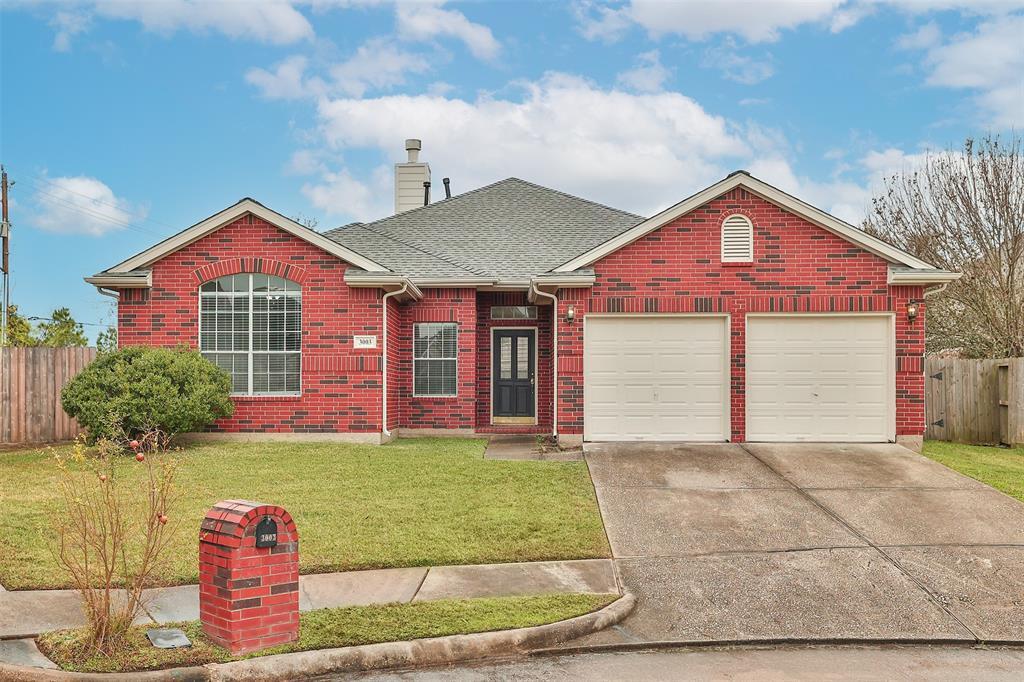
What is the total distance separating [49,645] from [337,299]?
1017 centimetres

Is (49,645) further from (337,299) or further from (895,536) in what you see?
(337,299)

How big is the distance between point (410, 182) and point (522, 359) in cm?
831

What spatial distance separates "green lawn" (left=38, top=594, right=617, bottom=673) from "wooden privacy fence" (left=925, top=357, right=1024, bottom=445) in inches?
506

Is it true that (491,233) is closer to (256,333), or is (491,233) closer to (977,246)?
(256,333)

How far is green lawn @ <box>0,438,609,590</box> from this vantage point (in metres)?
8.12

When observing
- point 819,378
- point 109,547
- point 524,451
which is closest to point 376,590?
point 109,547

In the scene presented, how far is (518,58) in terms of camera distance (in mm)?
16797

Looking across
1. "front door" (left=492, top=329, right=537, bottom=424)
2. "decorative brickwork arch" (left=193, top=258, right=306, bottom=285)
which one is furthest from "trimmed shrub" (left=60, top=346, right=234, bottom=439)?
"front door" (left=492, top=329, right=537, bottom=424)

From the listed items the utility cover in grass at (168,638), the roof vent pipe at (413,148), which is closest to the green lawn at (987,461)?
the utility cover in grass at (168,638)

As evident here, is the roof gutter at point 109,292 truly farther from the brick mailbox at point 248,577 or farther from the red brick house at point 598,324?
the brick mailbox at point 248,577

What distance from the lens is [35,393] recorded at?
16.1 meters

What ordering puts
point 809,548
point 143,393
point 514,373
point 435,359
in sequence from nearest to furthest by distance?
point 809,548
point 143,393
point 435,359
point 514,373

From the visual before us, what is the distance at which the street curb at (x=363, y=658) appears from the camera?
5.29m

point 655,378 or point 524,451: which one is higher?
point 655,378
